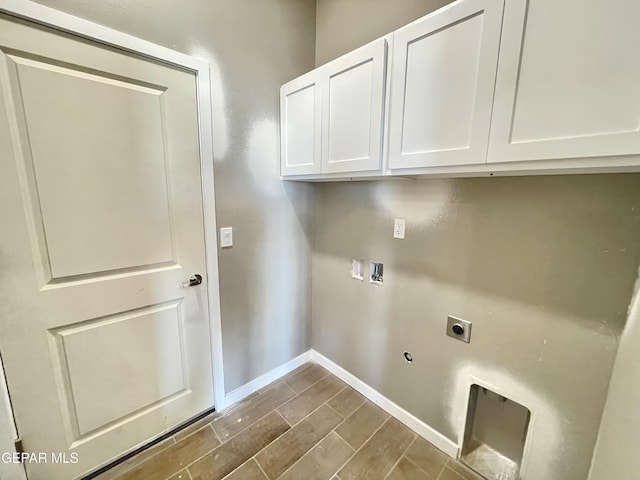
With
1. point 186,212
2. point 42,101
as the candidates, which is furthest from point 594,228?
point 42,101

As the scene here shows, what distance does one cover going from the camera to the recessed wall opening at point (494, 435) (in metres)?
1.33

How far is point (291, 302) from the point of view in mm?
2105

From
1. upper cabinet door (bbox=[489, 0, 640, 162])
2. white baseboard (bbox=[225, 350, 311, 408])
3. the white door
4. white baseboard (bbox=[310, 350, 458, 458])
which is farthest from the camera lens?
white baseboard (bbox=[225, 350, 311, 408])

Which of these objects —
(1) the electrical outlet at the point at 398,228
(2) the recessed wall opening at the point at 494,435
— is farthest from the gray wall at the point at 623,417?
(1) the electrical outlet at the point at 398,228

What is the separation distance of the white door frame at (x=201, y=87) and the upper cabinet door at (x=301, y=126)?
1.60ft

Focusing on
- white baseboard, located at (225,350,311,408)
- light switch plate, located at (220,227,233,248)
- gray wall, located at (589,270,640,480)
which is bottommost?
white baseboard, located at (225,350,311,408)

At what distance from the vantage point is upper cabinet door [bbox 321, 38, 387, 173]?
4.02ft

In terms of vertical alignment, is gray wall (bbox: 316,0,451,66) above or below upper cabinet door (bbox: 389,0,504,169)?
above

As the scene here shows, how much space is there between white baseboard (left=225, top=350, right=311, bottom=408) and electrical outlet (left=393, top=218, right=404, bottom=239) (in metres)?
1.40

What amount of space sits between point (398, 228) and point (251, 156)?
1.07 meters

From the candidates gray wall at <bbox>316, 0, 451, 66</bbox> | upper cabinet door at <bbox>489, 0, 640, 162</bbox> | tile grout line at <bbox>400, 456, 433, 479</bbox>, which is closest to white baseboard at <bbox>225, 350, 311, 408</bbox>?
tile grout line at <bbox>400, 456, 433, 479</bbox>

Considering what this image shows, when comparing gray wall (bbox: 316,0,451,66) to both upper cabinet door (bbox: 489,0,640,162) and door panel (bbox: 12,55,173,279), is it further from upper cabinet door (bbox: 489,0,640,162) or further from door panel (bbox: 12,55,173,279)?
door panel (bbox: 12,55,173,279)

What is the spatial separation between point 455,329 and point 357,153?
109 centimetres

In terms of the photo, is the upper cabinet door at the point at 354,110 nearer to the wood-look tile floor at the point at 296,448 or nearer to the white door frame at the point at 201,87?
the white door frame at the point at 201,87
